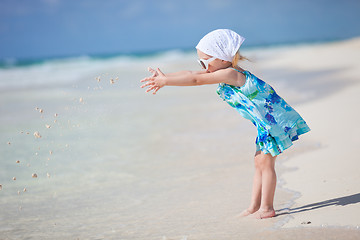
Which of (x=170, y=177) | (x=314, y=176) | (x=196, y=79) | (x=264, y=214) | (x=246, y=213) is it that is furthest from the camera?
(x=170, y=177)

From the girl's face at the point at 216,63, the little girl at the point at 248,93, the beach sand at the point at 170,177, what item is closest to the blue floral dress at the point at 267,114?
the little girl at the point at 248,93

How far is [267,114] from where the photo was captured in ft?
9.84

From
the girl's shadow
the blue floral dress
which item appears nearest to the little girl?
the blue floral dress

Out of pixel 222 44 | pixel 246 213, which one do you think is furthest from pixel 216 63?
pixel 246 213

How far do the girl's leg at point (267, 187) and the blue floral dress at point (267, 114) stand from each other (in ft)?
0.29

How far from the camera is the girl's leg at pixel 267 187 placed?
3.06 meters

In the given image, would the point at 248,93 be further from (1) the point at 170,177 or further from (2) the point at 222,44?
(1) the point at 170,177

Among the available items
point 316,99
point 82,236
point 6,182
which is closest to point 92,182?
point 6,182

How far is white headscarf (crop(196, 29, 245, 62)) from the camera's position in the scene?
9.84ft

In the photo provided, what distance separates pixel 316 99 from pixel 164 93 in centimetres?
407

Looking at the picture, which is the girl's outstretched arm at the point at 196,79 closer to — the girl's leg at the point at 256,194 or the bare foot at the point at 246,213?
the girl's leg at the point at 256,194

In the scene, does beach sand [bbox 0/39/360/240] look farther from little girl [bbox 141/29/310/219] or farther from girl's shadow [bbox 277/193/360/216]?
little girl [bbox 141/29/310/219]

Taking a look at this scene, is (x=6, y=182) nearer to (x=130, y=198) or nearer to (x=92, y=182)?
(x=92, y=182)

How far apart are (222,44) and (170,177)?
5.61 feet
